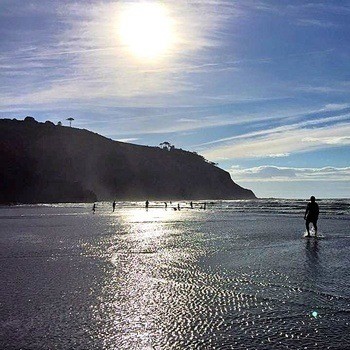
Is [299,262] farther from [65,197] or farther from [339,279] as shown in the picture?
[65,197]

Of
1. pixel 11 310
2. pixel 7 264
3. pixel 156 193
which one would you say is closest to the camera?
pixel 11 310

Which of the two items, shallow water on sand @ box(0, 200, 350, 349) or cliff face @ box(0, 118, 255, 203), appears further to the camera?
cliff face @ box(0, 118, 255, 203)

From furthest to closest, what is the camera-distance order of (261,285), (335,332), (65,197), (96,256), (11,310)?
1. (65,197)
2. (96,256)
3. (261,285)
4. (11,310)
5. (335,332)

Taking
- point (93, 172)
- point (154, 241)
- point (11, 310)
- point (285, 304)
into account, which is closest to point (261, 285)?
point (285, 304)

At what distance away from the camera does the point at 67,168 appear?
161250mm

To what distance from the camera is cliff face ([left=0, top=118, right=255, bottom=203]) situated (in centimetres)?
13775

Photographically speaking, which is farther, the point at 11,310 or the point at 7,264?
the point at 7,264

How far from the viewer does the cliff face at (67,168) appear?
138m

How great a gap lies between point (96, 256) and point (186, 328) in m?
9.16

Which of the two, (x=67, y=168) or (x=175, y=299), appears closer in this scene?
(x=175, y=299)

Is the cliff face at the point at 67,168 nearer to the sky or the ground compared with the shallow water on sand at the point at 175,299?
nearer to the sky

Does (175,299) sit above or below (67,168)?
below

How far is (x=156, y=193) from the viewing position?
19412cm

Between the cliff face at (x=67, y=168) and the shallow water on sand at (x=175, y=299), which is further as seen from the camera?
the cliff face at (x=67, y=168)
